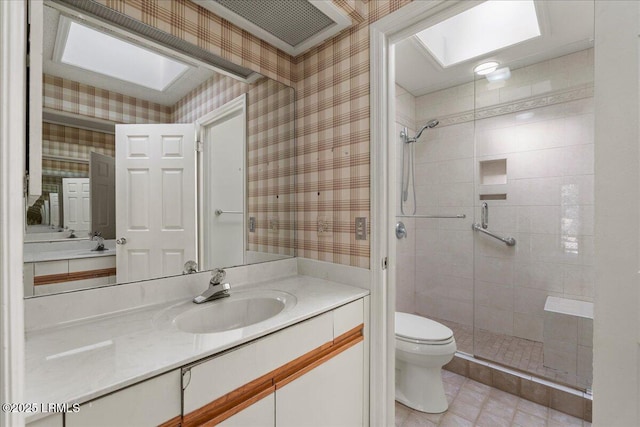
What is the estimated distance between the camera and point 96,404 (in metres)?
0.56

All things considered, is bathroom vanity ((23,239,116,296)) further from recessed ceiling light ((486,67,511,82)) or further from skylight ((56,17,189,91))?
recessed ceiling light ((486,67,511,82))

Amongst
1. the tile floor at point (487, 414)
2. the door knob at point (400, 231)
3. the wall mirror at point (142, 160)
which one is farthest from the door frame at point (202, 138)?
the door knob at point (400, 231)

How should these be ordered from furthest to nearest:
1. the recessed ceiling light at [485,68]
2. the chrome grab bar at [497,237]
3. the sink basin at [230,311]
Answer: the chrome grab bar at [497,237] → the recessed ceiling light at [485,68] → the sink basin at [230,311]

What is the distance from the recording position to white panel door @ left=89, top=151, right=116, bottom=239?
1060 mm

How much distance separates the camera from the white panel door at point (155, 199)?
3.67ft

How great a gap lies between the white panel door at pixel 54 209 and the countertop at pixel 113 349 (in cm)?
35

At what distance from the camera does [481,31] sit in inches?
78.9

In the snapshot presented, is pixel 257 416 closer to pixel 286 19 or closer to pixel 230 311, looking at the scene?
pixel 230 311

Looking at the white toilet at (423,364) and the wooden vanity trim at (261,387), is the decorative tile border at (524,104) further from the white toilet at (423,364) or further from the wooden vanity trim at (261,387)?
the wooden vanity trim at (261,387)

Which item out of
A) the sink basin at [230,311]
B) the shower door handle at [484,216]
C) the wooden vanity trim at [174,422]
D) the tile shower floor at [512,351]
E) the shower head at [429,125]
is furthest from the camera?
the shower head at [429,125]

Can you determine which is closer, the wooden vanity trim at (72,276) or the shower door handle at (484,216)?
the wooden vanity trim at (72,276)

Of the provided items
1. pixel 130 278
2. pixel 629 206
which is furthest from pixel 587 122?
pixel 130 278

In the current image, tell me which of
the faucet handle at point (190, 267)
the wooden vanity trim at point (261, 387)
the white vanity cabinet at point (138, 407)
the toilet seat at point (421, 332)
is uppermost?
the faucet handle at point (190, 267)

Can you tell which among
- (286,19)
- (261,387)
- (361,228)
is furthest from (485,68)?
(261,387)
